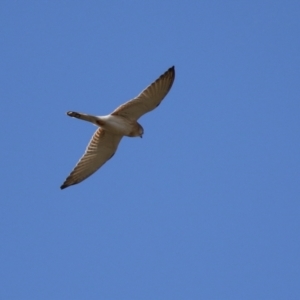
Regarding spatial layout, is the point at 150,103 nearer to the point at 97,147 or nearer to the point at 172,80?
the point at 172,80

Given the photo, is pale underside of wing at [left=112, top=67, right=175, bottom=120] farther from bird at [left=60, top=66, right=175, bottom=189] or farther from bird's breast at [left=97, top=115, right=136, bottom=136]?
bird's breast at [left=97, top=115, right=136, bottom=136]

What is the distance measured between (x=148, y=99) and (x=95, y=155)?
85.3 inches

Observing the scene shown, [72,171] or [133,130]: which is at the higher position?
[133,130]

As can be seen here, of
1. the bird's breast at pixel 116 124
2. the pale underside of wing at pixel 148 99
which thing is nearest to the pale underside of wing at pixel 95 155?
the bird's breast at pixel 116 124

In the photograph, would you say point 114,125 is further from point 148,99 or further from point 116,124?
point 148,99

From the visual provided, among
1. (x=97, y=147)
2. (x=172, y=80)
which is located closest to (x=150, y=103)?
(x=172, y=80)

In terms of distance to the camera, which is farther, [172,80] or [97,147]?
[97,147]

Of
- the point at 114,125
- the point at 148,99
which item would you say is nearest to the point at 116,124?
the point at 114,125

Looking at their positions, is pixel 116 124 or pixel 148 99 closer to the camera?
pixel 148 99

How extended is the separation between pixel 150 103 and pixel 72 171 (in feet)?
8.21

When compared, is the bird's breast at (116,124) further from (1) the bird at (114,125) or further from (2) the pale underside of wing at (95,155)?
(2) the pale underside of wing at (95,155)

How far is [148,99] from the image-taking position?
1772 cm

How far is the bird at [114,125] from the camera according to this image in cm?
1756

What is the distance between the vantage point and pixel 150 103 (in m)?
17.9
